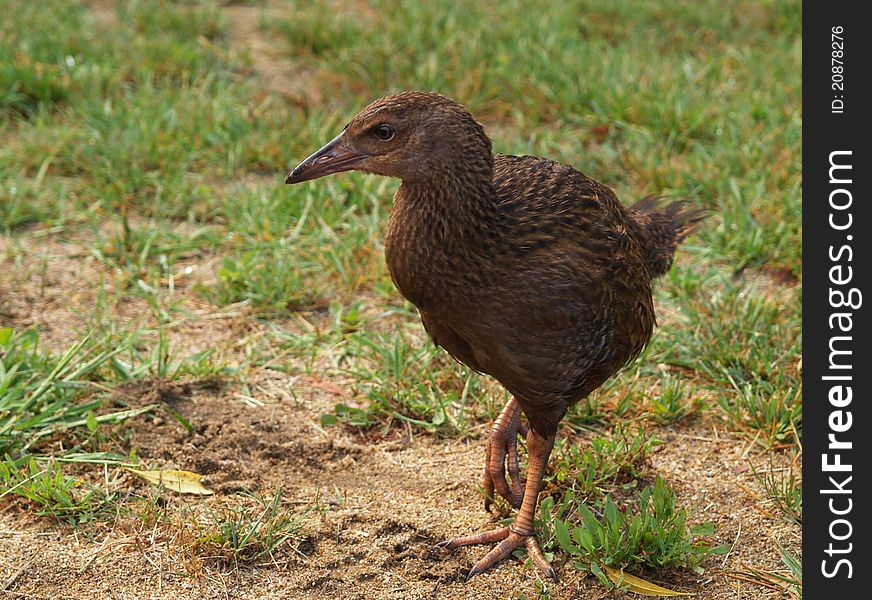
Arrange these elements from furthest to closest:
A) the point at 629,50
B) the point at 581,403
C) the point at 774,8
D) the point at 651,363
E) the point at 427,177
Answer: the point at 774,8 → the point at 629,50 → the point at 651,363 → the point at 581,403 → the point at 427,177

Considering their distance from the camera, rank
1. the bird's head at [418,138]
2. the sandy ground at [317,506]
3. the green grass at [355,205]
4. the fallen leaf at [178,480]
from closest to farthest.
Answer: the bird's head at [418,138] → the sandy ground at [317,506] → the fallen leaf at [178,480] → the green grass at [355,205]

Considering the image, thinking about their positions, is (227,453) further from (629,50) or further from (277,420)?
(629,50)

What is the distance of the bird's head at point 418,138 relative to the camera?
3.27m

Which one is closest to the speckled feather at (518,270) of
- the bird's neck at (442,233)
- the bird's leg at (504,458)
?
the bird's neck at (442,233)

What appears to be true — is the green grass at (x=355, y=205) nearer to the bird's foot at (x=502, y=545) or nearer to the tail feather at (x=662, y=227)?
the bird's foot at (x=502, y=545)

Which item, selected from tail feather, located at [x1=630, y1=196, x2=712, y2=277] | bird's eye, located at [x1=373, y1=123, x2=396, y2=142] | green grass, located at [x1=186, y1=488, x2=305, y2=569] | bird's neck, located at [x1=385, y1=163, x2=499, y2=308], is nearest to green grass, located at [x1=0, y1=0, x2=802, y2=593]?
green grass, located at [x1=186, y1=488, x2=305, y2=569]

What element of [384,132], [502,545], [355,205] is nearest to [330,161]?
[384,132]

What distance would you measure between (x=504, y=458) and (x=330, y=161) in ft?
4.00

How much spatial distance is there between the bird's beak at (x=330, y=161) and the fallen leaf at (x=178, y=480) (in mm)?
1167

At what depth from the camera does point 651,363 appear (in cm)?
461

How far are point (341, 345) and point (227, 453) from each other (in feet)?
2.85

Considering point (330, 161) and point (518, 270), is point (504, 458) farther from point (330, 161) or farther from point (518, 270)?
point (330, 161)

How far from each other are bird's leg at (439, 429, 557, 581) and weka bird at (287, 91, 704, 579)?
11 millimetres

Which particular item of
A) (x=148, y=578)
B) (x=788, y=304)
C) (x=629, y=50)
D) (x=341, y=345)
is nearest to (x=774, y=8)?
(x=629, y=50)
